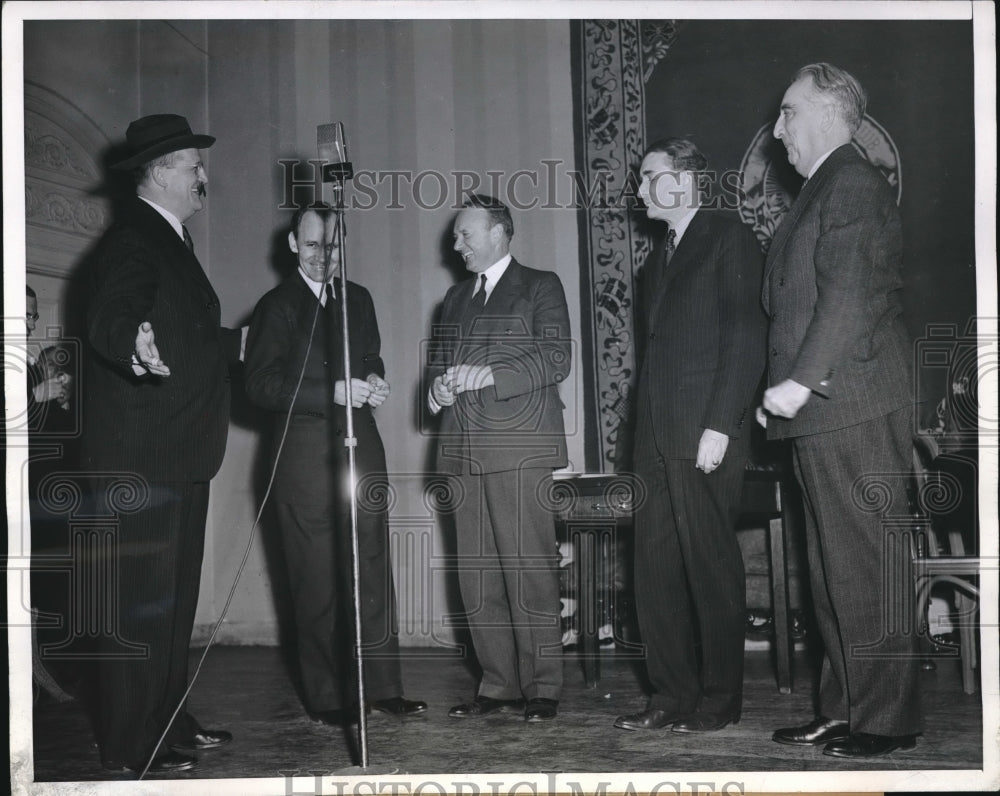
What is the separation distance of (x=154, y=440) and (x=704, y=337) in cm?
176

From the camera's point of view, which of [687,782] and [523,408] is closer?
[687,782]

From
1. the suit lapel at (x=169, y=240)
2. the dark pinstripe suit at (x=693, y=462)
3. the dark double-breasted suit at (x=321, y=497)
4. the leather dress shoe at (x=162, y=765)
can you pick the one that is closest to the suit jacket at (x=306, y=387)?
the dark double-breasted suit at (x=321, y=497)

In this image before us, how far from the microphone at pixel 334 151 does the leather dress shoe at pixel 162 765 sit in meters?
1.73

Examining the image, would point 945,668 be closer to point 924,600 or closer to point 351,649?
point 924,600

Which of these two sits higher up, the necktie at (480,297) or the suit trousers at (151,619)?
the necktie at (480,297)

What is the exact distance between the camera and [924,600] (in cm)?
362

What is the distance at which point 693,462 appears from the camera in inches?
127

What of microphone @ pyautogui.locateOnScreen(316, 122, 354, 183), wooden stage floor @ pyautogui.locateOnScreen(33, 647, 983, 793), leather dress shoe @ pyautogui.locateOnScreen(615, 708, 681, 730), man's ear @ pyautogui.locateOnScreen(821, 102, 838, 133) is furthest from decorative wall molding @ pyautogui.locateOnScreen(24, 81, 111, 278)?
man's ear @ pyautogui.locateOnScreen(821, 102, 838, 133)

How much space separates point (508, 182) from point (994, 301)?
6.81 feet

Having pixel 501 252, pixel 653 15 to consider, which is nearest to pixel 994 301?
pixel 653 15

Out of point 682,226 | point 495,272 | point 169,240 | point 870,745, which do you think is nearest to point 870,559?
point 870,745

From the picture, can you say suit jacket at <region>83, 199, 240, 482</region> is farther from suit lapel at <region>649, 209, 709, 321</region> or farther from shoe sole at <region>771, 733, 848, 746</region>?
shoe sole at <region>771, 733, 848, 746</region>

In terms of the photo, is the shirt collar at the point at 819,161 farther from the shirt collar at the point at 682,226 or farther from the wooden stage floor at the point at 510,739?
the wooden stage floor at the point at 510,739

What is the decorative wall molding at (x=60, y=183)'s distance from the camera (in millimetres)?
3865
